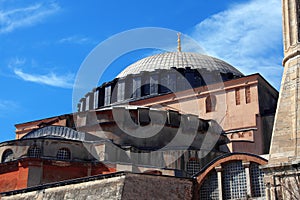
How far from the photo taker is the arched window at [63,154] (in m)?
21.6

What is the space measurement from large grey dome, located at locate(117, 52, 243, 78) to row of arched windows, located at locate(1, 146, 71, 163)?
11.1 meters

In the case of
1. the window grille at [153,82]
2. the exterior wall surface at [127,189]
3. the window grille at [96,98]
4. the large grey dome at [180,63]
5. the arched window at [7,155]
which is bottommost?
the exterior wall surface at [127,189]

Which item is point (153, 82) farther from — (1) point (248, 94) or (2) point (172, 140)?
(2) point (172, 140)

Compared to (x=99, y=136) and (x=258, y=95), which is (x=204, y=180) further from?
(x=258, y=95)

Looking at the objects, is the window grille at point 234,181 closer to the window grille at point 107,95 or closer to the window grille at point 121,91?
the window grille at point 121,91

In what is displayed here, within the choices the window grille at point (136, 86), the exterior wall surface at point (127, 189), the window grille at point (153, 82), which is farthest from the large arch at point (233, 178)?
the window grille at point (136, 86)

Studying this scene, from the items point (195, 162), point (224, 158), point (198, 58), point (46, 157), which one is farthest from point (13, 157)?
point (198, 58)

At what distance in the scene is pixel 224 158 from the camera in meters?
18.0

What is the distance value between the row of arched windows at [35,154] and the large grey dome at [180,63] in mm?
11059

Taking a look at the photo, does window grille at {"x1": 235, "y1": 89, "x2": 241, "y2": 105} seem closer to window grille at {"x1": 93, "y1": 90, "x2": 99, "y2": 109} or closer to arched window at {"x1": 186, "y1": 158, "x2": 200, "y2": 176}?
arched window at {"x1": 186, "y1": 158, "x2": 200, "y2": 176}

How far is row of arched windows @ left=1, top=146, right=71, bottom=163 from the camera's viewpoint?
21.4 m

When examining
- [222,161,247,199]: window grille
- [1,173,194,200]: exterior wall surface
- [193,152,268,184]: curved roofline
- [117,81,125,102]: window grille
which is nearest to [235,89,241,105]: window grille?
[117,81,125,102]: window grille

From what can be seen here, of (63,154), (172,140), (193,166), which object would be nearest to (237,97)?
(172,140)

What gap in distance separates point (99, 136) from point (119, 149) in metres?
1.96
